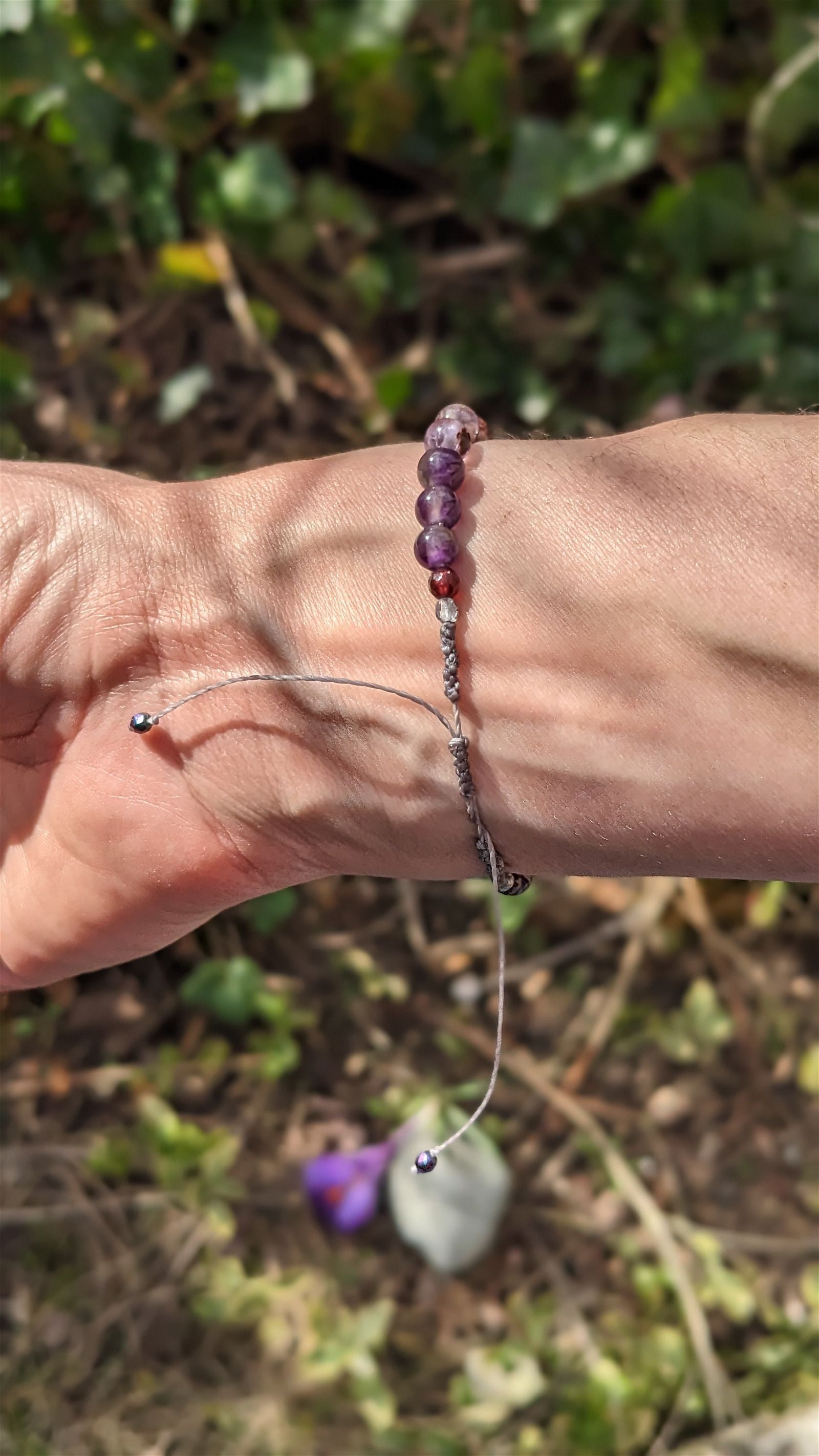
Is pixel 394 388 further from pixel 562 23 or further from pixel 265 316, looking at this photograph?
pixel 562 23

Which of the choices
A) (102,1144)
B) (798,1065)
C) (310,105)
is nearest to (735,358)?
(310,105)

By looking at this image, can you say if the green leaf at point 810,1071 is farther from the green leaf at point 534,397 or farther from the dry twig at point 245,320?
the dry twig at point 245,320

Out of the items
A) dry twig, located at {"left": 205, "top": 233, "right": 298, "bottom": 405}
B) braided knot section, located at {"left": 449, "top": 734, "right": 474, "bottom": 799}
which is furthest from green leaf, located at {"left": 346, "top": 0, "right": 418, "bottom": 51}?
braided knot section, located at {"left": 449, "top": 734, "right": 474, "bottom": 799}

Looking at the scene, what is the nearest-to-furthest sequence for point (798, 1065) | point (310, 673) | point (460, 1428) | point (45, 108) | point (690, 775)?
point (690, 775)
point (310, 673)
point (45, 108)
point (460, 1428)
point (798, 1065)

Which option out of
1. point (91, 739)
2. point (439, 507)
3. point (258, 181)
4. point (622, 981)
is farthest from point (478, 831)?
point (258, 181)

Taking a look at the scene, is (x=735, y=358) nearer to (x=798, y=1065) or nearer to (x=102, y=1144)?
(x=798, y=1065)

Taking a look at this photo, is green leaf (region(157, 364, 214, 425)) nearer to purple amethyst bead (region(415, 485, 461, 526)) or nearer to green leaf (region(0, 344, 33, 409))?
green leaf (region(0, 344, 33, 409))

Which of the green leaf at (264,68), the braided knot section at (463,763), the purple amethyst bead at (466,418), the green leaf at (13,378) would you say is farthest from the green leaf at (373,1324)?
the green leaf at (264,68)

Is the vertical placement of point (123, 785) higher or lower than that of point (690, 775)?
lower
